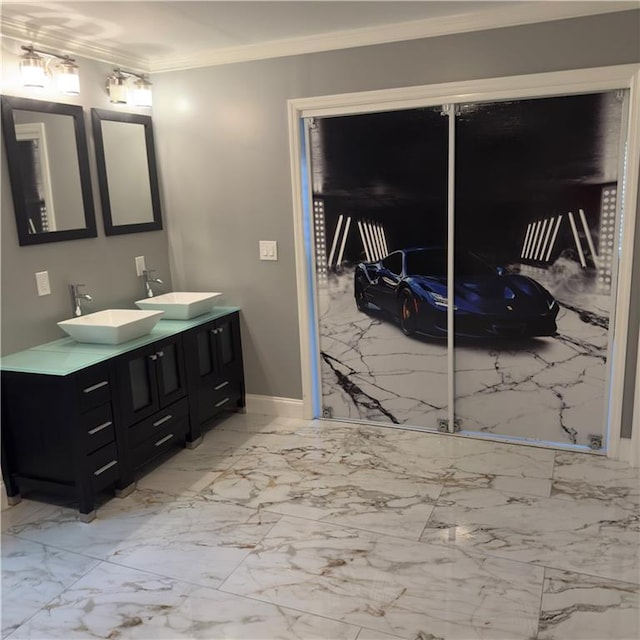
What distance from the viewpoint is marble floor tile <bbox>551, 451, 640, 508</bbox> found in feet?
9.48

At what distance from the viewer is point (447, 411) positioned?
3637 mm

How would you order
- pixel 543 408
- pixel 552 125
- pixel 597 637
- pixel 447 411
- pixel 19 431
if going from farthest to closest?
1. pixel 447 411
2. pixel 543 408
3. pixel 552 125
4. pixel 19 431
5. pixel 597 637

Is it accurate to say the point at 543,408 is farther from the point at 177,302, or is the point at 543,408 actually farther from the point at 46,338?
the point at 46,338

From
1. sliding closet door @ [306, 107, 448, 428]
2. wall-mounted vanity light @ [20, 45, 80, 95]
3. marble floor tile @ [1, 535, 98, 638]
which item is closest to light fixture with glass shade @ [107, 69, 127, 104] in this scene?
wall-mounted vanity light @ [20, 45, 80, 95]

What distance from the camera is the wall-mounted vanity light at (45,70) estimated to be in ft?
9.61

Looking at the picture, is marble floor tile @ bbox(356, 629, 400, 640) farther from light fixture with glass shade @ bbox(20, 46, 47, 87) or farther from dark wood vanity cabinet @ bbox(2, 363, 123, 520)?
light fixture with glass shade @ bbox(20, 46, 47, 87)

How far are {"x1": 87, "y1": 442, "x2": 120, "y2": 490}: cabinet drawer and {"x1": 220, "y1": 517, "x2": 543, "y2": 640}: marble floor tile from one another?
0.88m

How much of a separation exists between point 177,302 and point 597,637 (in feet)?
9.47

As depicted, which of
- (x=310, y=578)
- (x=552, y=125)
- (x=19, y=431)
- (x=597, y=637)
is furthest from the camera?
(x=552, y=125)

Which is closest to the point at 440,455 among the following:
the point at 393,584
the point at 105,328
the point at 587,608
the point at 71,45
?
the point at 393,584

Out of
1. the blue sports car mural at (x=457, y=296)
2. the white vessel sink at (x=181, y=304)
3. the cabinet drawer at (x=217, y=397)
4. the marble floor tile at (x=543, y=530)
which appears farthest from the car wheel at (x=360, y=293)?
the marble floor tile at (x=543, y=530)

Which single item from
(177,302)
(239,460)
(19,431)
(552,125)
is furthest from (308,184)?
(19,431)

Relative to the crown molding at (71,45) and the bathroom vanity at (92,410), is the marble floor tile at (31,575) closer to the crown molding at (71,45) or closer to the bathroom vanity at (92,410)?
the bathroom vanity at (92,410)

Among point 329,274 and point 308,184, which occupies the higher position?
point 308,184
